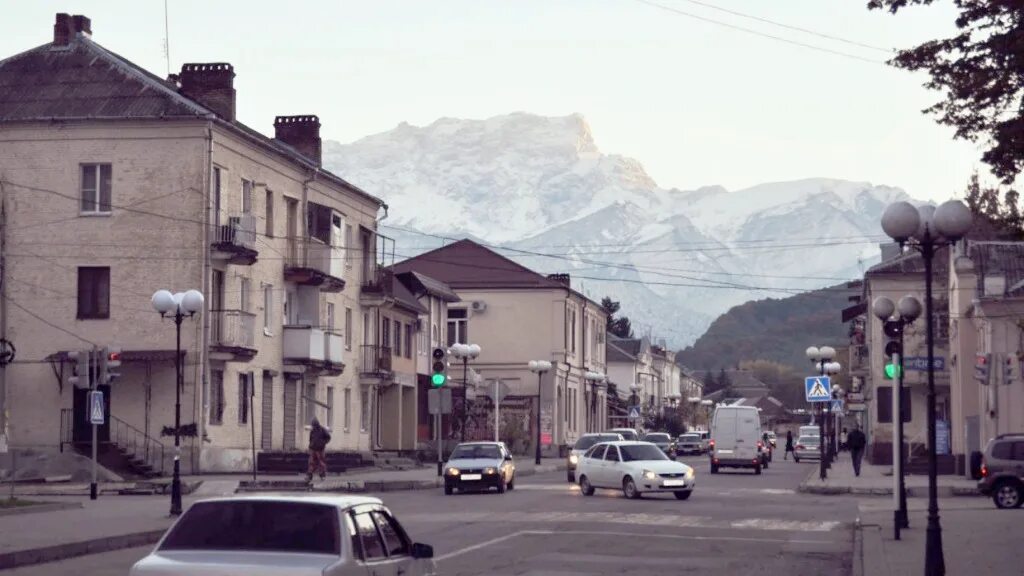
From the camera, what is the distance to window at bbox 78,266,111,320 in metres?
47.1

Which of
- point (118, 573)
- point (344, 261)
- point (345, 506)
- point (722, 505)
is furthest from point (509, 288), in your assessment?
point (345, 506)

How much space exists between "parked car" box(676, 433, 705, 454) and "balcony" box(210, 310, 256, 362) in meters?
52.3

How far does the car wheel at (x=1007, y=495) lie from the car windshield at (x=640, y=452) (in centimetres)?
800

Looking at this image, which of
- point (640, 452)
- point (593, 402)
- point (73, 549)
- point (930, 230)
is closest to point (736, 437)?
point (640, 452)

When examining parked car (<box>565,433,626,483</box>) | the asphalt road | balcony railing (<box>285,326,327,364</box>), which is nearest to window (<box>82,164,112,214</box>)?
balcony railing (<box>285,326,327,364</box>)

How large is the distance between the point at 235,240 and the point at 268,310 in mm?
5197

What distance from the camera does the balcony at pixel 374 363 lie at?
62.4 metres

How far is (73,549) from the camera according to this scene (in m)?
22.3

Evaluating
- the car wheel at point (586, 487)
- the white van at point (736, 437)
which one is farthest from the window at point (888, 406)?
the white van at point (736, 437)

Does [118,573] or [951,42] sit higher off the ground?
[951,42]

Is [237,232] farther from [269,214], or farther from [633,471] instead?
[633,471]

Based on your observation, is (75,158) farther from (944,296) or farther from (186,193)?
(944,296)

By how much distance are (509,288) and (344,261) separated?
30865mm

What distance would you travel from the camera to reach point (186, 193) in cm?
4678
